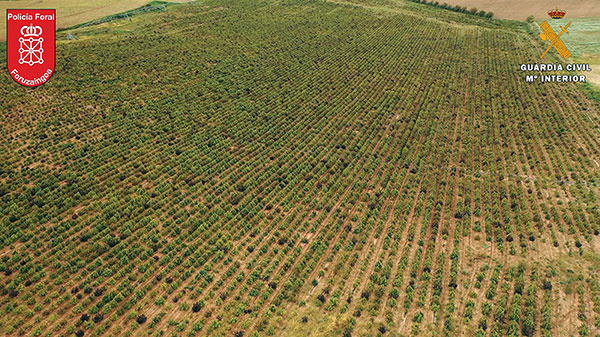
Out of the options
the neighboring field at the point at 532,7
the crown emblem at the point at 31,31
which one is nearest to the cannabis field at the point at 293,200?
the crown emblem at the point at 31,31

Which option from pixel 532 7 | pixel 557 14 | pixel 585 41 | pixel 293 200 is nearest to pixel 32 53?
pixel 293 200

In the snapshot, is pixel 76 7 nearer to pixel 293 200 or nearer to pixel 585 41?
pixel 293 200

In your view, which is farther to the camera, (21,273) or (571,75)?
(571,75)

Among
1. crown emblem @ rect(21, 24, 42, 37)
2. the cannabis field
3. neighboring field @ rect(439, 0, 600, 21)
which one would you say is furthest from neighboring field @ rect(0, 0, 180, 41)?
neighboring field @ rect(439, 0, 600, 21)

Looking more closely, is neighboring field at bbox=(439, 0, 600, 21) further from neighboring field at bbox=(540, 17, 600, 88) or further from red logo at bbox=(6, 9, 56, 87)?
red logo at bbox=(6, 9, 56, 87)

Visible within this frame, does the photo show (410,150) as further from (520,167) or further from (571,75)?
(571,75)

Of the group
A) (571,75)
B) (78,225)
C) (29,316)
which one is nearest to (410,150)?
(78,225)

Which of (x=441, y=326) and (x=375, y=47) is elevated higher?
(x=375, y=47)
